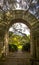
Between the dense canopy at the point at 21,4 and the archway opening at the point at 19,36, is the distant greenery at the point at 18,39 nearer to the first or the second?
the archway opening at the point at 19,36

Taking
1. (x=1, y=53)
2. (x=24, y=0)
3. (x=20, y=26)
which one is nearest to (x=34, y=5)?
(x=24, y=0)

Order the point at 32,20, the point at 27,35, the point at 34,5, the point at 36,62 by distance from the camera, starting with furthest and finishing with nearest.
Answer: the point at 27,35, the point at 32,20, the point at 36,62, the point at 34,5

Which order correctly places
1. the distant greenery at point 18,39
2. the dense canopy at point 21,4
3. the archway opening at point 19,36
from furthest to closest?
the distant greenery at point 18,39, the archway opening at point 19,36, the dense canopy at point 21,4

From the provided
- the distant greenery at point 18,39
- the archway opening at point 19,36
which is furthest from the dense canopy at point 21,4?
the distant greenery at point 18,39

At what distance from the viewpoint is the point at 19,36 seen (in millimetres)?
24062

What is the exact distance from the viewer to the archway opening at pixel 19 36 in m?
21.7

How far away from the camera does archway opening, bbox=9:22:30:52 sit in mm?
21703

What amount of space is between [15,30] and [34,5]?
1566 centimetres

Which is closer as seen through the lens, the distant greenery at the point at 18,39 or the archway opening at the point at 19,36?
the archway opening at the point at 19,36

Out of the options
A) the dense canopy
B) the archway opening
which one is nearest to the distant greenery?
the archway opening

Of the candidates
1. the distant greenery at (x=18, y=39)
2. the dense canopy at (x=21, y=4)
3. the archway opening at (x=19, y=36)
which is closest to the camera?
the dense canopy at (x=21, y=4)

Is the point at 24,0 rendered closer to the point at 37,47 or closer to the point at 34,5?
the point at 34,5

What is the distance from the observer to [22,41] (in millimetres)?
Result: 24188

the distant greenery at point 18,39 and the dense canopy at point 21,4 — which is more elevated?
the dense canopy at point 21,4
